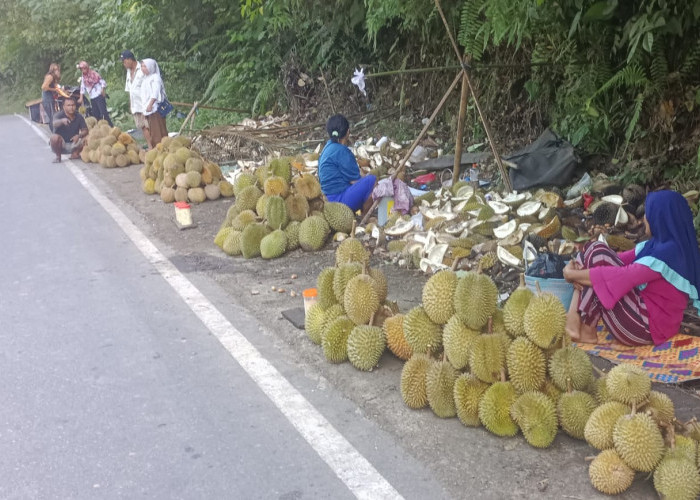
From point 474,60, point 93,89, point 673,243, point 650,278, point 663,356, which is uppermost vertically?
point 474,60

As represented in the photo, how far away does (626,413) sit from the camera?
9.82ft

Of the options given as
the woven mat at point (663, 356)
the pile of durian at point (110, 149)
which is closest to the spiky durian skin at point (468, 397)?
the woven mat at point (663, 356)

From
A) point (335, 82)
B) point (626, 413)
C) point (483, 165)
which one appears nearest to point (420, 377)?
point (626, 413)

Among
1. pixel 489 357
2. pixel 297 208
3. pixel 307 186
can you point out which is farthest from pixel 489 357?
pixel 307 186

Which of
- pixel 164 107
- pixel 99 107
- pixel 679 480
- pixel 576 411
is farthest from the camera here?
pixel 99 107

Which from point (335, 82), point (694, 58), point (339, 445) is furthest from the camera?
point (335, 82)

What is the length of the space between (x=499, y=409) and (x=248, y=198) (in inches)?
160

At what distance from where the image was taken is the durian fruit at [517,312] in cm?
344

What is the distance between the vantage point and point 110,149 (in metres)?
11.9

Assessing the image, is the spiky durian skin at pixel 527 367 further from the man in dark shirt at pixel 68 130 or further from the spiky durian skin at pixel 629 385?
the man in dark shirt at pixel 68 130

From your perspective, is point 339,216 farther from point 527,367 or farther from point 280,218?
point 527,367

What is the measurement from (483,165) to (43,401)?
5.44 meters

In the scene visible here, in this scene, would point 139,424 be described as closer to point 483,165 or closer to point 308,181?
point 308,181

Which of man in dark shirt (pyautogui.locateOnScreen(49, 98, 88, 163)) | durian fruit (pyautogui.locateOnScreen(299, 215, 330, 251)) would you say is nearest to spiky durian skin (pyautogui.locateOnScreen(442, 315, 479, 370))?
durian fruit (pyautogui.locateOnScreen(299, 215, 330, 251))
